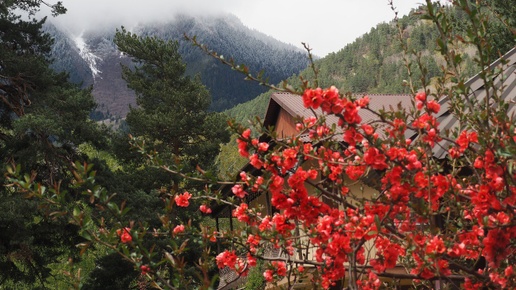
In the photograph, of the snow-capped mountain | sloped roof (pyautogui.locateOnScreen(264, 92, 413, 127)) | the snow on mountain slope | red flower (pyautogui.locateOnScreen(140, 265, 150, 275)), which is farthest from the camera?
A: the snow on mountain slope

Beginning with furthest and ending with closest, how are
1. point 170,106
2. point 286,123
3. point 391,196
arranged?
point 170,106 < point 286,123 < point 391,196

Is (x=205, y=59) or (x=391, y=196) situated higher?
(x=205, y=59)

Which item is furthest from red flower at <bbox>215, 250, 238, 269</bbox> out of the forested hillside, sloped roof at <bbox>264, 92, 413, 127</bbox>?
the forested hillside

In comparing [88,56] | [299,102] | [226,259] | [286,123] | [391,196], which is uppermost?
[88,56]

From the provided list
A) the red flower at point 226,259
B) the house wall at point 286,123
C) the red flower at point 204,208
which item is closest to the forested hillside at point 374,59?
the house wall at point 286,123

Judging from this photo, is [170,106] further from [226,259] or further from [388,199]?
[388,199]

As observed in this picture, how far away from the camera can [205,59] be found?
12531 cm

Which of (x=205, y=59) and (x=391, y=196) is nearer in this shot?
(x=391, y=196)

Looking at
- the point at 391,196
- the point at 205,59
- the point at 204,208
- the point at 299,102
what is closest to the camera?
the point at 391,196

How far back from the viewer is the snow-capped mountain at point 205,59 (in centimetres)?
11019

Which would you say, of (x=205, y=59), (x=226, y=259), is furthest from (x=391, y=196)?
(x=205, y=59)

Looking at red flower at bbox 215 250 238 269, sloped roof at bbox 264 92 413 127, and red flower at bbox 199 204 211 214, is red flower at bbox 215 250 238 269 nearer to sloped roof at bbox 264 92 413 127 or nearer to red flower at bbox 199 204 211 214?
red flower at bbox 199 204 211 214

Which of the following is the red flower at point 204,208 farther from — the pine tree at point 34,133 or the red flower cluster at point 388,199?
the pine tree at point 34,133

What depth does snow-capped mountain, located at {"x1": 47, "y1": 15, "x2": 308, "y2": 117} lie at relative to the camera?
110 metres
